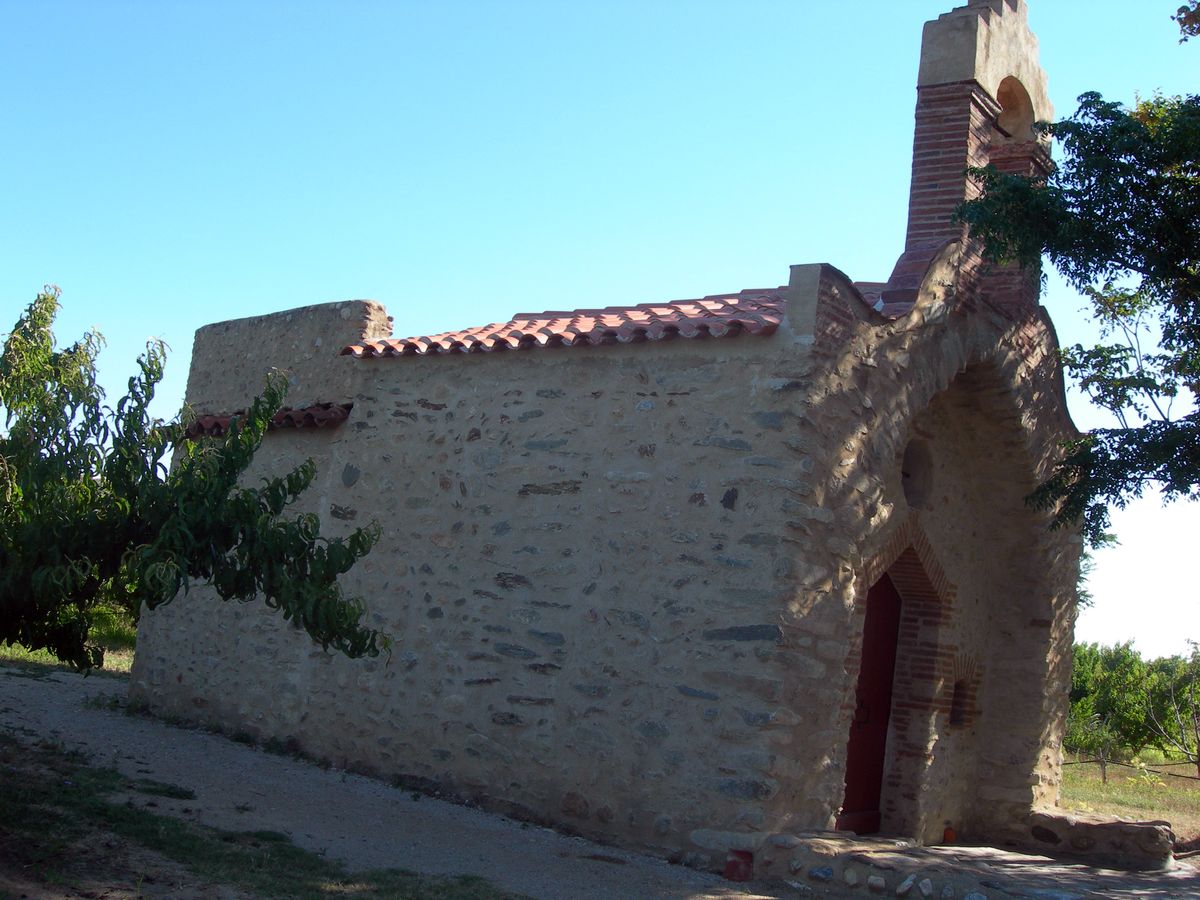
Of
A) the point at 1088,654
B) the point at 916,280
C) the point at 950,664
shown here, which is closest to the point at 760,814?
the point at 950,664

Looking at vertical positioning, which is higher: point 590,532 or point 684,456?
point 684,456

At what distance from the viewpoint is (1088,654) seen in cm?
2119

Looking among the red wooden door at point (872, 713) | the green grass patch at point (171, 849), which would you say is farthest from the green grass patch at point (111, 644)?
the red wooden door at point (872, 713)

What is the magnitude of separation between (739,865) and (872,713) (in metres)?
2.57

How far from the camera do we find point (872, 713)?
8.70m

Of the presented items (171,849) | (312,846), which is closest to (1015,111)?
(312,846)

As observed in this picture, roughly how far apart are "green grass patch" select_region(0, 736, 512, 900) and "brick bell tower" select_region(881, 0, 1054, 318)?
478cm

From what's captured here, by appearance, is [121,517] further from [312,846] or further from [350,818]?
[350,818]

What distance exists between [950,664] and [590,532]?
3.17 metres

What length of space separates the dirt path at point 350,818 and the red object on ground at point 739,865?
98 millimetres

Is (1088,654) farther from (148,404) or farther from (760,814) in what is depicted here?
(148,404)

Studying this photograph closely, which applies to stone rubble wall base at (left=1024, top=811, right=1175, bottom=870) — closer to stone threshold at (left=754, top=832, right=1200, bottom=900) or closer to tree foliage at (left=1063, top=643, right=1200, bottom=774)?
stone threshold at (left=754, top=832, right=1200, bottom=900)

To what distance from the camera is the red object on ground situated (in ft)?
21.2

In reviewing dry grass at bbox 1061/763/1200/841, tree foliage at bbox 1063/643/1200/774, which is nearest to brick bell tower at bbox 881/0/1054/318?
dry grass at bbox 1061/763/1200/841
